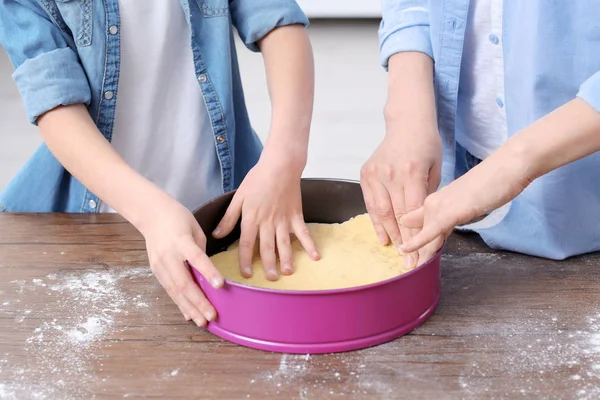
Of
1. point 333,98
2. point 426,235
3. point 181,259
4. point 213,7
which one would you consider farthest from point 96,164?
point 333,98

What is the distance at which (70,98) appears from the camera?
112 centimetres

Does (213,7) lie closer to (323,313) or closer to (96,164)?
(96,164)

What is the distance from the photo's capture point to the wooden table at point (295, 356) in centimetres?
78

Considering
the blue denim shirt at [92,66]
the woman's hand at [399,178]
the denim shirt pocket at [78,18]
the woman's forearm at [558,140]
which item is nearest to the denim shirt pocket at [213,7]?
the blue denim shirt at [92,66]

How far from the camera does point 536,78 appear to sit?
1037mm

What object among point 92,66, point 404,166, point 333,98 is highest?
point 92,66

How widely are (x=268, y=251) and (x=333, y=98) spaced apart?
2.86 m

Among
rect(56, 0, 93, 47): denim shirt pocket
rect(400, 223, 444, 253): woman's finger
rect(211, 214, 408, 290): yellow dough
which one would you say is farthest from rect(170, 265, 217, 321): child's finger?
rect(56, 0, 93, 47): denim shirt pocket

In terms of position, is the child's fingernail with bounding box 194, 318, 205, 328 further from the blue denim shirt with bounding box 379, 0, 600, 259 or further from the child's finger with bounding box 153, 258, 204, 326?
the blue denim shirt with bounding box 379, 0, 600, 259

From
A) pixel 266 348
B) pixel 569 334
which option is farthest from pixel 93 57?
pixel 569 334

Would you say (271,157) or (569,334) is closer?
(569,334)

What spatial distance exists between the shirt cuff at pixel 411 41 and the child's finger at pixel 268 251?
414mm

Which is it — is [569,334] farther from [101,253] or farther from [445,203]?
[101,253]

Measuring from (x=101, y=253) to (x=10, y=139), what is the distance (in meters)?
2.65
